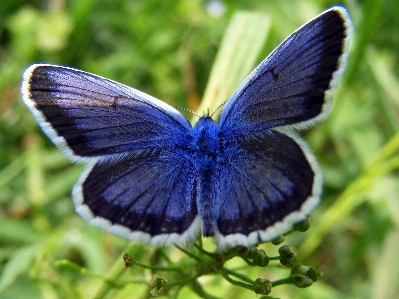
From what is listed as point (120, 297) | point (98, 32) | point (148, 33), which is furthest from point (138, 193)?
point (98, 32)

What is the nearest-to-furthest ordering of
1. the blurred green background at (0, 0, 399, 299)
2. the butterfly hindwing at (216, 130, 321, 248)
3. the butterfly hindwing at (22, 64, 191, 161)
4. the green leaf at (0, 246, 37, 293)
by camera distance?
1. the butterfly hindwing at (216, 130, 321, 248)
2. the butterfly hindwing at (22, 64, 191, 161)
3. the green leaf at (0, 246, 37, 293)
4. the blurred green background at (0, 0, 399, 299)

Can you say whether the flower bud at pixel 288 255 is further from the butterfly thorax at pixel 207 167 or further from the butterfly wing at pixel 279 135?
the butterfly thorax at pixel 207 167

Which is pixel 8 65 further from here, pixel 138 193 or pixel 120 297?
pixel 138 193

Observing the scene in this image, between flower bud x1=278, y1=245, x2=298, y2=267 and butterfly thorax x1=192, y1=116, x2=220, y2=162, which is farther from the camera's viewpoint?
butterfly thorax x1=192, y1=116, x2=220, y2=162

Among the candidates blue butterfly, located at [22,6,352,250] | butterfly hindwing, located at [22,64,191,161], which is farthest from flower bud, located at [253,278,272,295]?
butterfly hindwing, located at [22,64,191,161]

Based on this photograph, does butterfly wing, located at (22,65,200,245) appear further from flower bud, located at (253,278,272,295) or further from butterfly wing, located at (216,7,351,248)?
flower bud, located at (253,278,272,295)

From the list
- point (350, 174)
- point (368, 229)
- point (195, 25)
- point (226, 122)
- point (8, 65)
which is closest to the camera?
point (226, 122)

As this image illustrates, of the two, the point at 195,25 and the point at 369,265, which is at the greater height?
the point at 195,25

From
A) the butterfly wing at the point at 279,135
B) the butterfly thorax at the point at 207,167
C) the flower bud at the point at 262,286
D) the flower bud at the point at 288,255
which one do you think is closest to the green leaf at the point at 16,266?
the butterfly thorax at the point at 207,167
